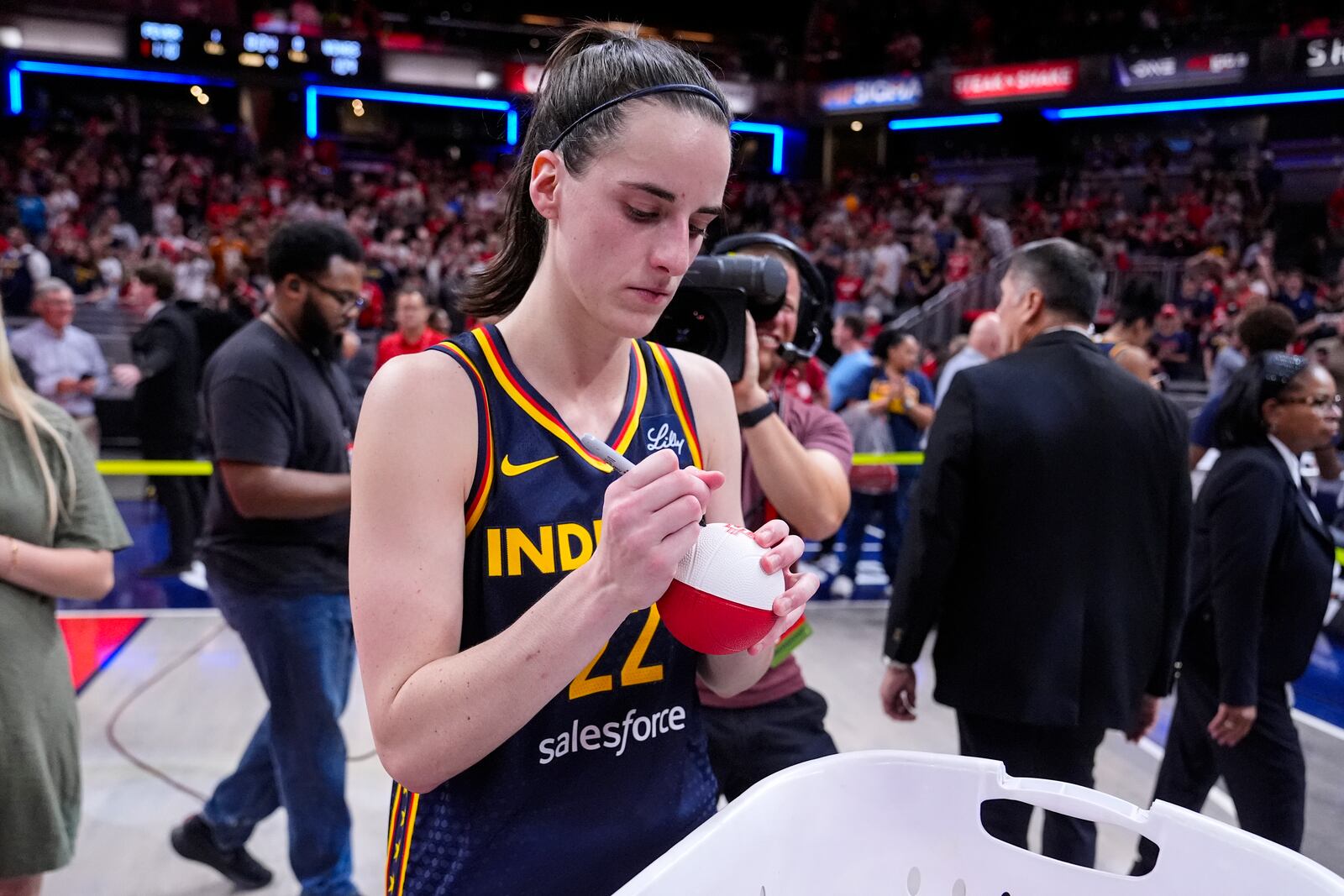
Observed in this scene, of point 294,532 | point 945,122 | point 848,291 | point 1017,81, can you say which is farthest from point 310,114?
point 294,532

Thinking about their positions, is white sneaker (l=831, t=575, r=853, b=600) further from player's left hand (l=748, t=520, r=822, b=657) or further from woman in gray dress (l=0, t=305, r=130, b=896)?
player's left hand (l=748, t=520, r=822, b=657)

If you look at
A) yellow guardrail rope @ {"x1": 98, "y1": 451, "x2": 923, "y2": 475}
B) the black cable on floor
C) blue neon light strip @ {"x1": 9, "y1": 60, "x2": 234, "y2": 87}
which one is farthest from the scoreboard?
the black cable on floor

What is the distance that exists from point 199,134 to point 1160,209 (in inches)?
668

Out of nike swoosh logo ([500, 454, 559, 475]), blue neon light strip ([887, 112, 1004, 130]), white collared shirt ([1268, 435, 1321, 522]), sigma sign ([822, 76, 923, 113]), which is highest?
sigma sign ([822, 76, 923, 113])

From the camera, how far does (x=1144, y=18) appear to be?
685 inches

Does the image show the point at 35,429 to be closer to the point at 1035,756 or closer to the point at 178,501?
the point at 1035,756

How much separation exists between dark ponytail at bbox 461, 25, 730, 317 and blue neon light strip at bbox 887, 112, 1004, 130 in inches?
804

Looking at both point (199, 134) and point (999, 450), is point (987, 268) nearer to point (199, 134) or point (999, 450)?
point (999, 450)

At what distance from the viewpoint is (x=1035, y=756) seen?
2512 millimetres

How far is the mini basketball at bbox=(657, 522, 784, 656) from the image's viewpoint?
936 mm

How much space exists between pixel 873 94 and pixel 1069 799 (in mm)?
20114

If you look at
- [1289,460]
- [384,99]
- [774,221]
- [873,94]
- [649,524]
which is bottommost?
[1289,460]

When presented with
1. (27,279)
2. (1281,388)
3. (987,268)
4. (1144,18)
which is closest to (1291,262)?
(987,268)

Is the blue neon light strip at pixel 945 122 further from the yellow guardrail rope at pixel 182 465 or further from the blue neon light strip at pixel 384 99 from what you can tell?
the yellow guardrail rope at pixel 182 465
